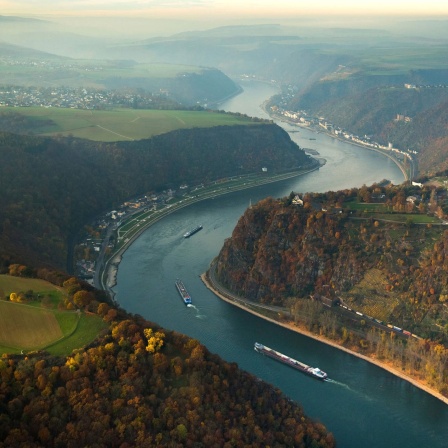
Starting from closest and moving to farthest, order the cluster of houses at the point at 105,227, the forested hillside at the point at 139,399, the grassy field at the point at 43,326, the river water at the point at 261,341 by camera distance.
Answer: the forested hillside at the point at 139,399, the grassy field at the point at 43,326, the river water at the point at 261,341, the cluster of houses at the point at 105,227

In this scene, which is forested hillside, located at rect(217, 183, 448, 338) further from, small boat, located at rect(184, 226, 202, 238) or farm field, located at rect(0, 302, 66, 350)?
farm field, located at rect(0, 302, 66, 350)

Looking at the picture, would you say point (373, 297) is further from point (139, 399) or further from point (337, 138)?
point (337, 138)

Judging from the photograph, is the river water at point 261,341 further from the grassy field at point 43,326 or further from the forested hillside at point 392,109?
the forested hillside at point 392,109

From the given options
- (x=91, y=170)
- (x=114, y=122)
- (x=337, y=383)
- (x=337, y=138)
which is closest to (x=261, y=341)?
(x=337, y=383)

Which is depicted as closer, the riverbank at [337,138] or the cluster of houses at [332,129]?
the riverbank at [337,138]

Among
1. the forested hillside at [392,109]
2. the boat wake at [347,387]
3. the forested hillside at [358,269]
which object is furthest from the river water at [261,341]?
the forested hillside at [392,109]

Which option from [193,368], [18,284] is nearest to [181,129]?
[18,284]

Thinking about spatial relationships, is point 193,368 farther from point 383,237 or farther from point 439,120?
point 439,120
